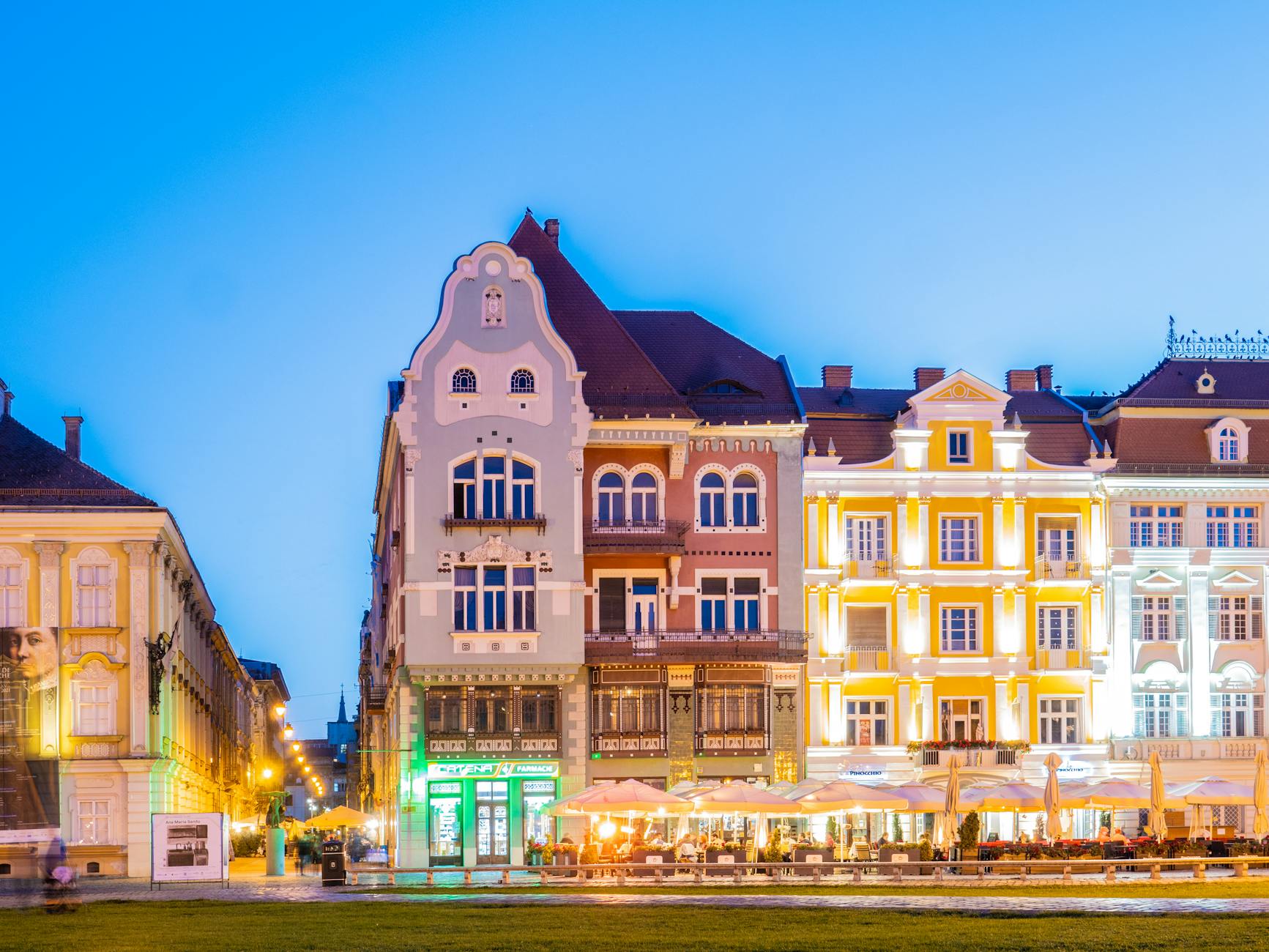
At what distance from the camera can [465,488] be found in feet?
231

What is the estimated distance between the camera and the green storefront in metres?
68.6

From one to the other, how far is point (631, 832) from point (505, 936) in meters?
31.1

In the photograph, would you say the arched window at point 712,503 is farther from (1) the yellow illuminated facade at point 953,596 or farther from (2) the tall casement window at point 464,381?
(2) the tall casement window at point 464,381

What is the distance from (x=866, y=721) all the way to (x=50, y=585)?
95.2 feet

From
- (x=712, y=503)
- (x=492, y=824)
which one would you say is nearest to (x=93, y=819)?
(x=492, y=824)

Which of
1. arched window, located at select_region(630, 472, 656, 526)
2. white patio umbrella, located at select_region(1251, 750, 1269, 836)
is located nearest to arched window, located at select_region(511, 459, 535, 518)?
arched window, located at select_region(630, 472, 656, 526)

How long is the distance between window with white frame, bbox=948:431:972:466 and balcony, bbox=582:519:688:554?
10.6 metres

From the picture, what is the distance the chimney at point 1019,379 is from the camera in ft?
266

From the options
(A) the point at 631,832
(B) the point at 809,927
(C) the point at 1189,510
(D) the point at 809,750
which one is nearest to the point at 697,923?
(B) the point at 809,927

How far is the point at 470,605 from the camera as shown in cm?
6981

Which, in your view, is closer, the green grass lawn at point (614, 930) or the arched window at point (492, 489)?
the green grass lawn at point (614, 930)

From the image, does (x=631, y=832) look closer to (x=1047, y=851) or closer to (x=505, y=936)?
(x=1047, y=851)

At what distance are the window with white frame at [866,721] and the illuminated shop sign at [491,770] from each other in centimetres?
1097

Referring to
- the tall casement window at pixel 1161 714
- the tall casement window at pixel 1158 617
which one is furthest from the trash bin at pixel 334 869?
the tall casement window at pixel 1158 617
